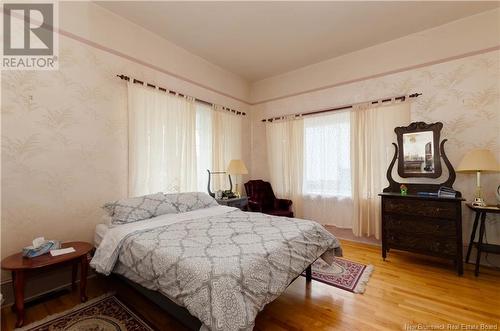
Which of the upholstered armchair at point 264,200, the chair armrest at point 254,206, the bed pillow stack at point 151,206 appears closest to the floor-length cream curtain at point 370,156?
the upholstered armchair at point 264,200

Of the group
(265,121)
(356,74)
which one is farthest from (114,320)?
(356,74)

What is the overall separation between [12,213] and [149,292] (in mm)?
1498

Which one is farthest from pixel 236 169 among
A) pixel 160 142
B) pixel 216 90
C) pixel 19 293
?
pixel 19 293

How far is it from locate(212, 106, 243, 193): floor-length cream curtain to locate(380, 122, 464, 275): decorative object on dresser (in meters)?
2.53

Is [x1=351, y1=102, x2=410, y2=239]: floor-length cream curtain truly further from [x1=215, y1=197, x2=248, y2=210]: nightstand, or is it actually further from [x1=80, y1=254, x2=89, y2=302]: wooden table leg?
[x1=80, y1=254, x2=89, y2=302]: wooden table leg

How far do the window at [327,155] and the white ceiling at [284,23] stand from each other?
110 centimetres

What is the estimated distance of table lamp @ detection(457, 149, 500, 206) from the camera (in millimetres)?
2540

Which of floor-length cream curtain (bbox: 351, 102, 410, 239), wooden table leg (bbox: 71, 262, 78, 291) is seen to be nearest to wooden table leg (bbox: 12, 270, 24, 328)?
wooden table leg (bbox: 71, 262, 78, 291)

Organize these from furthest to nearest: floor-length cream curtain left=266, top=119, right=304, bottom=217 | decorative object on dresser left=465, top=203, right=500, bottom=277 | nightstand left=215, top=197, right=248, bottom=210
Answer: floor-length cream curtain left=266, top=119, right=304, bottom=217
nightstand left=215, top=197, right=248, bottom=210
decorative object on dresser left=465, top=203, right=500, bottom=277

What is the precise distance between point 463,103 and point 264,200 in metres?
3.19

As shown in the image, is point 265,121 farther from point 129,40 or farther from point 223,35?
point 129,40

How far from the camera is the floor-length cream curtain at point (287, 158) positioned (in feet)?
14.1

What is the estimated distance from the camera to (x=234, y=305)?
1313 millimetres

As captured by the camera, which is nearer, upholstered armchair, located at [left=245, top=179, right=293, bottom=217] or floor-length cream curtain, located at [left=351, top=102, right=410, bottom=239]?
floor-length cream curtain, located at [left=351, top=102, right=410, bottom=239]
